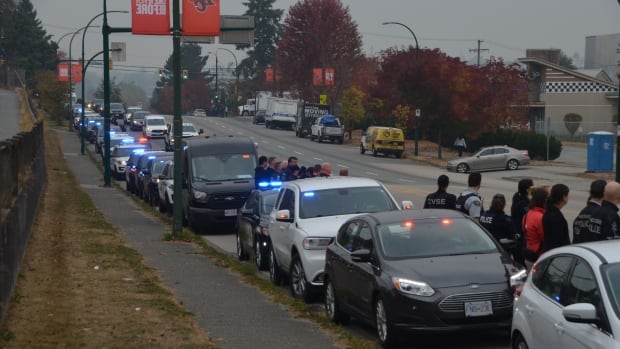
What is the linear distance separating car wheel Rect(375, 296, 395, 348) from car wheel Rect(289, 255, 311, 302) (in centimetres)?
292

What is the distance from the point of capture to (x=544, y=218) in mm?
10867

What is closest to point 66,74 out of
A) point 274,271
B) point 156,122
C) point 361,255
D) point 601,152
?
point 156,122

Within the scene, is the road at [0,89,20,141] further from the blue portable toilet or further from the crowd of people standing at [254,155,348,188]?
the blue portable toilet

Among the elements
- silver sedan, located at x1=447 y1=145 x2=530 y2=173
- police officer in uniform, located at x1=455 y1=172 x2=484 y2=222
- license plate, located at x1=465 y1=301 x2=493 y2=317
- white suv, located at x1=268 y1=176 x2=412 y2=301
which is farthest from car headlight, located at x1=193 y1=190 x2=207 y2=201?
silver sedan, located at x1=447 y1=145 x2=530 y2=173

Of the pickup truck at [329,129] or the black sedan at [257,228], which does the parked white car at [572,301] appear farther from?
the pickup truck at [329,129]

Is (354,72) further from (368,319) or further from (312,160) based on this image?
(368,319)

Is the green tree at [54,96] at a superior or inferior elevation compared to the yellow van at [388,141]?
superior

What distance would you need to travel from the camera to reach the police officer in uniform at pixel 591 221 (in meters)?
10.2

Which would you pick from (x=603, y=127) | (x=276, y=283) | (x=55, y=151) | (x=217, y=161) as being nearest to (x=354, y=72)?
(x=603, y=127)

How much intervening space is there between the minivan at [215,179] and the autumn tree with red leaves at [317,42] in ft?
234

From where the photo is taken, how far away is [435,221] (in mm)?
11781

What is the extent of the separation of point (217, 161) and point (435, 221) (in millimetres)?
14269

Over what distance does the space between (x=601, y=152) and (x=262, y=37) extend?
3788 inches

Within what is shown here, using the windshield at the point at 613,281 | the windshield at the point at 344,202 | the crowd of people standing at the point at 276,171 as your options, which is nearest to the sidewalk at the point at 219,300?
the windshield at the point at 344,202
